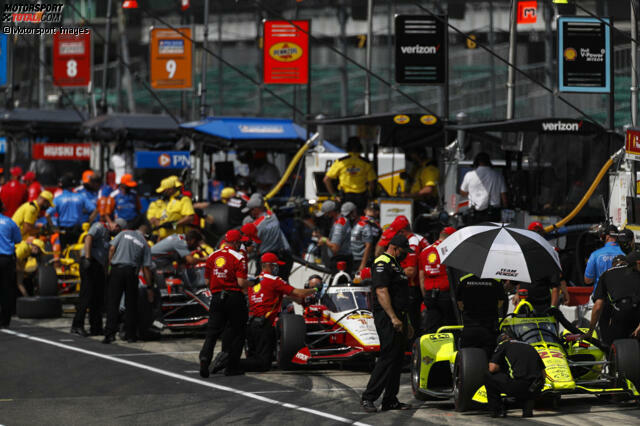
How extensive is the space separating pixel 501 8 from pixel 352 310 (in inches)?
733

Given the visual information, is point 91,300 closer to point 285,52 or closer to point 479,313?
point 479,313

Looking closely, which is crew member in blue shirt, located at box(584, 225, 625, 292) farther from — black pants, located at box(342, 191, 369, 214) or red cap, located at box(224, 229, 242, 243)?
black pants, located at box(342, 191, 369, 214)

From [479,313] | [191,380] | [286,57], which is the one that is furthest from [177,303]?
[286,57]

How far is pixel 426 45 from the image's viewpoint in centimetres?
2084

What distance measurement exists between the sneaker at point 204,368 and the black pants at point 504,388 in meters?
3.91

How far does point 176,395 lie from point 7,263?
6707mm

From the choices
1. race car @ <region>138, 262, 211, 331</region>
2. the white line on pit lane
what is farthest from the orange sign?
the white line on pit lane

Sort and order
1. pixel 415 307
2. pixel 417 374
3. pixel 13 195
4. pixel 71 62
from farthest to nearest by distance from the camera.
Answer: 1. pixel 71 62
2. pixel 13 195
3. pixel 415 307
4. pixel 417 374

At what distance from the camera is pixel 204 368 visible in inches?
563

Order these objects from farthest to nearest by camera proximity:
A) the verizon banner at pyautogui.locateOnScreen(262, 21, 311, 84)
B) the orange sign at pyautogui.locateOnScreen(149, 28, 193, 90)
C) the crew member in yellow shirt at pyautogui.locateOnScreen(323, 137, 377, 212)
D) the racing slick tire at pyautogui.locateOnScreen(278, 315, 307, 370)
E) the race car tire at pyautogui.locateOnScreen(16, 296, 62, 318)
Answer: the orange sign at pyautogui.locateOnScreen(149, 28, 193, 90) < the verizon banner at pyautogui.locateOnScreen(262, 21, 311, 84) < the crew member in yellow shirt at pyautogui.locateOnScreen(323, 137, 377, 212) < the race car tire at pyautogui.locateOnScreen(16, 296, 62, 318) < the racing slick tire at pyautogui.locateOnScreen(278, 315, 307, 370)

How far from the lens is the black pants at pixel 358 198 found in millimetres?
20844

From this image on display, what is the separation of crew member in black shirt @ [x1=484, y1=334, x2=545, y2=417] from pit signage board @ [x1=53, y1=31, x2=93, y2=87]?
21887mm

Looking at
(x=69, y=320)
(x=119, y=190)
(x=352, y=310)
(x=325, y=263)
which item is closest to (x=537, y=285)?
(x=352, y=310)

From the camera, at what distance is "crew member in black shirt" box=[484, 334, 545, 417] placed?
38.3 ft
